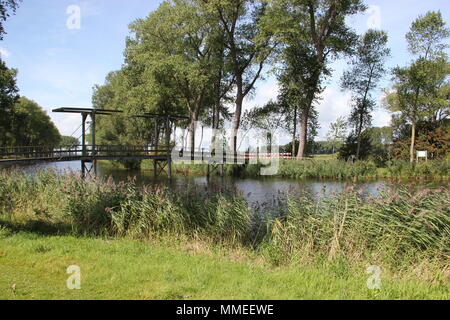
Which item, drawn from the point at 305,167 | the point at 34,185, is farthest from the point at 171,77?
the point at 34,185

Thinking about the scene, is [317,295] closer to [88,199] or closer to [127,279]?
[127,279]

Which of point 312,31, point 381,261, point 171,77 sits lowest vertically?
point 381,261

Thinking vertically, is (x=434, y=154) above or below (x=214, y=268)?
above

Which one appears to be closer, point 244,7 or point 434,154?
point 244,7

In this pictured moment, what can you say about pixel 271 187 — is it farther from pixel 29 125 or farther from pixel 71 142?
pixel 71 142

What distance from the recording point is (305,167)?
94.2 ft

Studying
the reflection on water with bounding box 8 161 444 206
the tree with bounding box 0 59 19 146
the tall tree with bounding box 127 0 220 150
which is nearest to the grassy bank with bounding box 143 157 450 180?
the reflection on water with bounding box 8 161 444 206

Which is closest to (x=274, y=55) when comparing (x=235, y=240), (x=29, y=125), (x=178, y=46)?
(x=178, y=46)

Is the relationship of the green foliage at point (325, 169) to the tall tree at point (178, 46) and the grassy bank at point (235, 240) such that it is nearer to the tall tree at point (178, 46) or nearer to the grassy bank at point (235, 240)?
the tall tree at point (178, 46)

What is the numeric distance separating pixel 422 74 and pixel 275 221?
29.6 meters

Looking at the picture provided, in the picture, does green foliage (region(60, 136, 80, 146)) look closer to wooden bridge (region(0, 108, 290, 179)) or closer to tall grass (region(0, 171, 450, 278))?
wooden bridge (region(0, 108, 290, 179))
